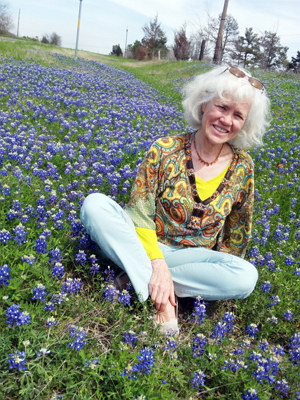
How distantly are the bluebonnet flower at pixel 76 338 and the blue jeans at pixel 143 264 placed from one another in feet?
2.14

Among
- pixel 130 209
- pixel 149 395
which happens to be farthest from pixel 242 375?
pixel 130 209

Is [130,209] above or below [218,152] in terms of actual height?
below

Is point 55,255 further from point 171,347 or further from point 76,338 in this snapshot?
point 171,347

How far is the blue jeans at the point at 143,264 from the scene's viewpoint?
2.90 m

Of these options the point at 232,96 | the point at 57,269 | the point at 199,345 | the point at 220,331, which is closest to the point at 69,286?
the point at 57,269

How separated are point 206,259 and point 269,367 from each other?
1035 millimetres

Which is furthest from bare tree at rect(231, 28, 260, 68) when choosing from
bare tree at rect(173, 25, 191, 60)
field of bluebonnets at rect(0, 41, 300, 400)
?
field of bluebonnets at rect(0, 41, 300, 400)

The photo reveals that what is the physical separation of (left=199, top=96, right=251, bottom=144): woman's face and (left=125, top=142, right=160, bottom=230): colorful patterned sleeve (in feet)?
1.60

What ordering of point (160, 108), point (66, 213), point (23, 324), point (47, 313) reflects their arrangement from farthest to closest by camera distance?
point (160, 108), point (66, 213), point (47, 313), point (23, 324)

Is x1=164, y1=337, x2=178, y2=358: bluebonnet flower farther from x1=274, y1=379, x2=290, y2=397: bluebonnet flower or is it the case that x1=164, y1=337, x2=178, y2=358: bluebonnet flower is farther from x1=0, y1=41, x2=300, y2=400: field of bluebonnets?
x1=274, y1=379, x2=290, y2=397: bluebonnet flower

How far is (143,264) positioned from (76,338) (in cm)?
84

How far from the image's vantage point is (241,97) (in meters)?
3.07

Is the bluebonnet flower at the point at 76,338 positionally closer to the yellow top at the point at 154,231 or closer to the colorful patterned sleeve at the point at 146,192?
the yellow top at the point at 154,231

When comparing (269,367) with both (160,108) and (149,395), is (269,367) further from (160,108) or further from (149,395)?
(160,108)
